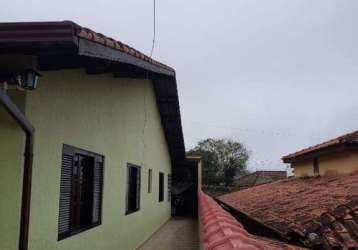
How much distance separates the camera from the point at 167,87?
15.1 meters

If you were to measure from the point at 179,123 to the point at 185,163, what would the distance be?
605 cm

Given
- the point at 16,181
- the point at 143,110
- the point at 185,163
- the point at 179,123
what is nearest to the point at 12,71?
the point at 16,181

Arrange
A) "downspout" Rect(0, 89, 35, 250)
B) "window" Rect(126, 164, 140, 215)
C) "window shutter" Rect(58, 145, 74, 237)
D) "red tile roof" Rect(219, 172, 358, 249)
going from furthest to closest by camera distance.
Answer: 1. "window" Rect(126, 164, 140, 215)
2. "window shutter" Rect(58, 145, 74, 237)
3. "red tile roof" Rect(219, 172, 358, 249)
4. "downspout" Rect(0, 89, 35, 250)

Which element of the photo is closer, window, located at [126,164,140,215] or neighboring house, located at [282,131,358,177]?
neighboring house, located at [282,131,358,177]

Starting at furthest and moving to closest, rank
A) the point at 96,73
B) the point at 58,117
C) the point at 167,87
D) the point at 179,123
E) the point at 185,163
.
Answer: the point at 185,163
the point at 179,123
the point at 167,87
the point at 96,73
the point at 58,117

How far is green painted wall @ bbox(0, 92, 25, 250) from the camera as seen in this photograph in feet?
16.1

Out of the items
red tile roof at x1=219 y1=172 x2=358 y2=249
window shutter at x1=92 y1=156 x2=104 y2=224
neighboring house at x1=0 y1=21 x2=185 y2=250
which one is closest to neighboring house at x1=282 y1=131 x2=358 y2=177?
red tile roof at x1=219 y1=172 x2=358 y2=249

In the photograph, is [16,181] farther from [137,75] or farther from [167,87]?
[167,87]

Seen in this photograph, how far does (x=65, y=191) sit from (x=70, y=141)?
2.24 ft

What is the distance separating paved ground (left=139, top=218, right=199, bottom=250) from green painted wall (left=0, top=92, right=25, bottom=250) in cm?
803

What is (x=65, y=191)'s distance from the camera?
6.75 meters

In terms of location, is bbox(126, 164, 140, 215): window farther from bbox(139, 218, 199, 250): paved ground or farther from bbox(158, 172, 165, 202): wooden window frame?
bbox(158, 172, 165, 202): wooden window frame

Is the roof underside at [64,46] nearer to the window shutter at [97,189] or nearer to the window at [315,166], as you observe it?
the window shutter at [97,189]

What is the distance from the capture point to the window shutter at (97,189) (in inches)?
324
